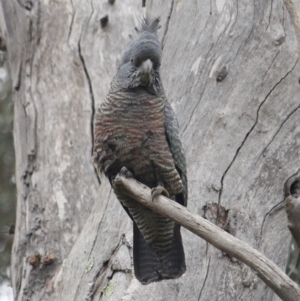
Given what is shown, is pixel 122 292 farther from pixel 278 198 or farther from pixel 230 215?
pixel 278 198

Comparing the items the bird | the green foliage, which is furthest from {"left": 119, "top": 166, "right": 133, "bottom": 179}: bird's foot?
the green foliage

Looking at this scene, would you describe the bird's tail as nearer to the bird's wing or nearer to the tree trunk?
the tree trunk

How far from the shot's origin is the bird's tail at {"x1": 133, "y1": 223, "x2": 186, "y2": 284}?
4168 millimetres

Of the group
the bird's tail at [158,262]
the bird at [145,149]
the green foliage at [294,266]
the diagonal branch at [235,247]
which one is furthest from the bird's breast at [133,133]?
the green foliage at [294,266]

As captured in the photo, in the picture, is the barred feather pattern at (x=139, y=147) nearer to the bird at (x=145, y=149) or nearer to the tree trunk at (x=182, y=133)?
the bird at (x=145, y=149)

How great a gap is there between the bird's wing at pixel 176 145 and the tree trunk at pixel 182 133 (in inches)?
11.2

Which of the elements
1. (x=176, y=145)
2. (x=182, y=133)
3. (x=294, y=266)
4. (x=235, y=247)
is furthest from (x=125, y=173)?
(x=294, y=266)

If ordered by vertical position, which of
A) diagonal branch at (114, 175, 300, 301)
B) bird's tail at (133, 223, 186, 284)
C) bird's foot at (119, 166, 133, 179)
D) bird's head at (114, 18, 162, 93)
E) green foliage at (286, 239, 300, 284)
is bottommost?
diagonal branch at (114, 175, 300, 301)

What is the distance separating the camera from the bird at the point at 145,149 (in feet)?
13.8

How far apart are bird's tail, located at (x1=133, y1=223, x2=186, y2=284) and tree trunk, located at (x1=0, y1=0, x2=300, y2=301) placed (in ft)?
0.29

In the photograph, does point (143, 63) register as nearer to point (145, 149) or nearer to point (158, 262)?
point (145, 149)

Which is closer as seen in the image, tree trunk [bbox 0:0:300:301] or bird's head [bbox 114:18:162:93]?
bird's head [bbox 114:18:162:93]

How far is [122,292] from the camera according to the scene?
4254 millimetres

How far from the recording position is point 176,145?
4.25 meters
